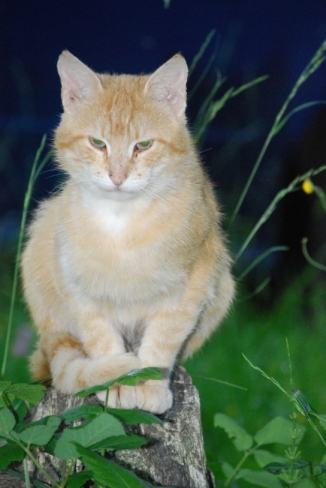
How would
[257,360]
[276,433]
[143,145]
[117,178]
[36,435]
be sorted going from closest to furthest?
[36,435] < [276,433] < [117,178] < [143,145] < [257,360]

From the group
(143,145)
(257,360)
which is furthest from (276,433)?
(257,360)

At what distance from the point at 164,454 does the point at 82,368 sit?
1.22ft

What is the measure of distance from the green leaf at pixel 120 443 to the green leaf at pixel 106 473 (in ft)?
0.19

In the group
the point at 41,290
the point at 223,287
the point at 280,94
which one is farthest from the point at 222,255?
the point at 280,94

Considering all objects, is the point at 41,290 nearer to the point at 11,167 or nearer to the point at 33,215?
the point at 33,215

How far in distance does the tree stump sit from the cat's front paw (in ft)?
0.08

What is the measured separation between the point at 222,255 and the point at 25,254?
72 cm

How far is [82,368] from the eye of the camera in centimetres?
182

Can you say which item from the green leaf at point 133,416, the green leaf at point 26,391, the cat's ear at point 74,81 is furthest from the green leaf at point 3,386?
the cat's ear at point 74,81

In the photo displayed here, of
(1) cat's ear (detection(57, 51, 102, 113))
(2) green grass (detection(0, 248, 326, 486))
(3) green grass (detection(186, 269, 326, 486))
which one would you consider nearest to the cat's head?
(1) cat's ear (detection(57, 51, 102, 113))

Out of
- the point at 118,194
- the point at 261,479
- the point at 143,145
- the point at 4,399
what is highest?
the point at 143,145

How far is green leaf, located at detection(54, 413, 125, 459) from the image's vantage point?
1.19 m

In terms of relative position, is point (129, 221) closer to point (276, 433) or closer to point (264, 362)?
point (276, 433)

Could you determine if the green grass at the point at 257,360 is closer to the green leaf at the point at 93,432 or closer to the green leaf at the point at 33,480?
the green leaf at the point at 33,480
